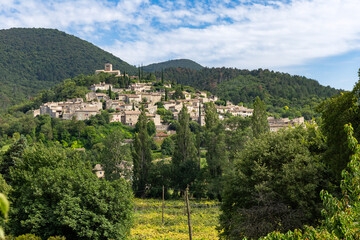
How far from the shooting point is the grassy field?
1861 cm

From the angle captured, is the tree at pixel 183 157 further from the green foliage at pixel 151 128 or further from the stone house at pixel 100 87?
the stone house at pixel 100 87

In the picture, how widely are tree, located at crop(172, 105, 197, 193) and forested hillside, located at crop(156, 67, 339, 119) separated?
6519 centimetres

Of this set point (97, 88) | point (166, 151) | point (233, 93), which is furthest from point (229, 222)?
point (233, 93)

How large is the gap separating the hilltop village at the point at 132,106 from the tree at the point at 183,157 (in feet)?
113

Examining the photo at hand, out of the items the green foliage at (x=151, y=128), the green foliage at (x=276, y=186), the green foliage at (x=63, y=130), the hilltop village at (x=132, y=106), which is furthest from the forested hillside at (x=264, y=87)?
the green foliage at (x=276, y=186)

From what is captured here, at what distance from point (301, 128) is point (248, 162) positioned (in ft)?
13.7

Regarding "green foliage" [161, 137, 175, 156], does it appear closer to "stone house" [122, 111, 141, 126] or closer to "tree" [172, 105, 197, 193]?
"stone house" [122, 111, 141, 126]

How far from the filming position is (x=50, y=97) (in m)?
88.9

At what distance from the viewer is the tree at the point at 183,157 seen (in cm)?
3494

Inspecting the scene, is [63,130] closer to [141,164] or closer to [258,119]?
[141,164]

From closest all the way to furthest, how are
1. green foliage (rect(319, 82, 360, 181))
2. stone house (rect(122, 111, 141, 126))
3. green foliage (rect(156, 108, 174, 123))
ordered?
1. green foliage (rect(319, 82, 360, 181))
2. stone house (rect(122, 111, 141, 126))
3. green foliage (rect(156, 108, 174, 123))

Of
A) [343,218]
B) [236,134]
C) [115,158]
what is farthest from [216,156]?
[343,218]

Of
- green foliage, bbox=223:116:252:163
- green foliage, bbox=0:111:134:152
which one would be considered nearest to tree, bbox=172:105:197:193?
green foliage, bbox=223:116:252:163

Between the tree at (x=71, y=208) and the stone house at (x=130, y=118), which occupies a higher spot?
the stone house at (x=130, y=118)
